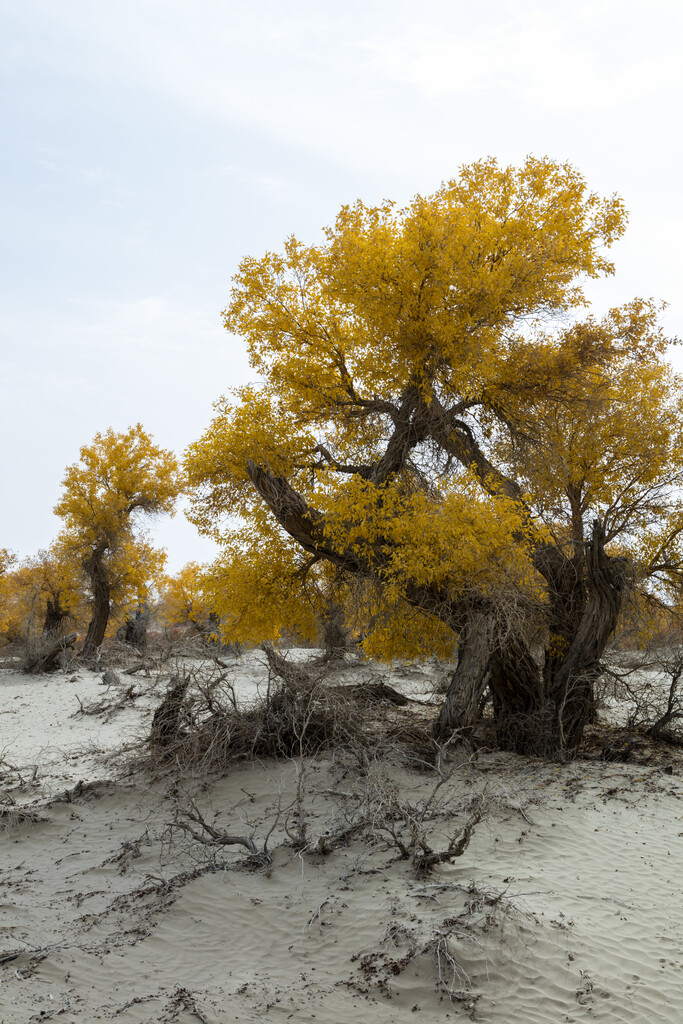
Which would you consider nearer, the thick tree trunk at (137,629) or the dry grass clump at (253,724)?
the dry grass clump at (253,724)

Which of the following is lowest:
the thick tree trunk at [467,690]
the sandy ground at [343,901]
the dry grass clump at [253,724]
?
the sandy ground at [343,901]

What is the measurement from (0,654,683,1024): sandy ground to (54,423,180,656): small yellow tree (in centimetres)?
1494

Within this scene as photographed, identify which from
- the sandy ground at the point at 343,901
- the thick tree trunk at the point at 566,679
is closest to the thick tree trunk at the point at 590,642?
the thick tree trunk at the point at 566,679

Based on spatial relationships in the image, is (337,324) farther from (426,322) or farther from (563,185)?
(563,185)

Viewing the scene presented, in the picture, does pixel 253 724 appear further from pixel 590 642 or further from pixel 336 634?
pixel 336 634

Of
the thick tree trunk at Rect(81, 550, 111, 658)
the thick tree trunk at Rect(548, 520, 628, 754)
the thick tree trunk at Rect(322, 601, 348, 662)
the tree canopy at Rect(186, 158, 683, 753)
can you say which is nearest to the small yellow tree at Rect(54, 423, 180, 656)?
the thick tree trunk at Rect(81, 550, 111, 658)

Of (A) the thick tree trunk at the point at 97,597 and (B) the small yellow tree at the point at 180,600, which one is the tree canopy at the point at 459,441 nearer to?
(A) the thick tree trunk at the point at 97,597

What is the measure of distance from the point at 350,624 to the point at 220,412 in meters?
4.72

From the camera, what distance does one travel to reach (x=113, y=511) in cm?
2698

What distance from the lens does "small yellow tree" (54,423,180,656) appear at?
2680 centimetres

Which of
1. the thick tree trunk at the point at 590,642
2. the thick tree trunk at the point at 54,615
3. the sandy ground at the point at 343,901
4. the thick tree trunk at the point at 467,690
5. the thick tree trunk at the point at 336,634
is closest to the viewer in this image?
the sandy ground at the point at 343,901

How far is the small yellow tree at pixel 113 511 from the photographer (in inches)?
1055

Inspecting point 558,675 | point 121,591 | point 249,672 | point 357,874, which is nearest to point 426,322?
point 558,675

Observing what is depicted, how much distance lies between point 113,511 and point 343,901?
2125 cm
